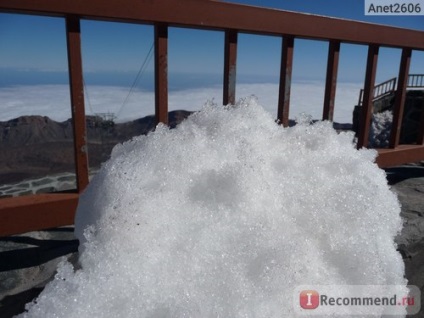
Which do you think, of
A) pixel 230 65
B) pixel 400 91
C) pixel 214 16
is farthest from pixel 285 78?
pixel 400 91

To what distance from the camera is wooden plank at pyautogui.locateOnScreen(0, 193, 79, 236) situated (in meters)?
1.21

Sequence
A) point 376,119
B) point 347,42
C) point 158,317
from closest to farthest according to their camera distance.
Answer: point 158,317 < point 347,42 < point 376,119

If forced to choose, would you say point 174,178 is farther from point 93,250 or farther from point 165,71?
point 165,71

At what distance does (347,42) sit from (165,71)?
3.24 feet

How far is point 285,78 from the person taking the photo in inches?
63.6

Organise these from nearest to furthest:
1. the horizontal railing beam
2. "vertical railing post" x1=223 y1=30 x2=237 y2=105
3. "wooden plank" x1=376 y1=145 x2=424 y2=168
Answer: the horizontal railing beam, "vertical railing post" x1=223 y1=30 x2=237 y2=105, "wooden plank" x1=376 y1=145 x2=424 y2=168

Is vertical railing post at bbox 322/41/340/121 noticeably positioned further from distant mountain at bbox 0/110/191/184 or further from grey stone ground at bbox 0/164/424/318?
distant mountain at bbox 0/110/191/184

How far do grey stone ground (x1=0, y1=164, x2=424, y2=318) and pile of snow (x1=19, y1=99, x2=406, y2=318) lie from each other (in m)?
0.65

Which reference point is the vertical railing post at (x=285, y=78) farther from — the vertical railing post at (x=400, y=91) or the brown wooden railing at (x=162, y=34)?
the vertical railing post at (x=400, y=91)

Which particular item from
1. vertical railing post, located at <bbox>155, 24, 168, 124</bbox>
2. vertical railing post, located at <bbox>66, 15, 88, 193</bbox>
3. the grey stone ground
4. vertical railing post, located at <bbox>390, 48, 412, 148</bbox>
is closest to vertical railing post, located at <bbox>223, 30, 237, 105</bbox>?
vertical railing post, located at <bbox>155, 24, 168, 124</bbox>

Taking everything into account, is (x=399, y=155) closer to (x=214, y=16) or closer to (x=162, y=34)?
(x=214, y=16)

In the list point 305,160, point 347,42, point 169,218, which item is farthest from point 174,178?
point 347,42

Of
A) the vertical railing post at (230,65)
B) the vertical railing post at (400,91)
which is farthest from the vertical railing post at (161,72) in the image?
the vertical railing post at (400,91)

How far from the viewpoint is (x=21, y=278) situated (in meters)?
1.36
